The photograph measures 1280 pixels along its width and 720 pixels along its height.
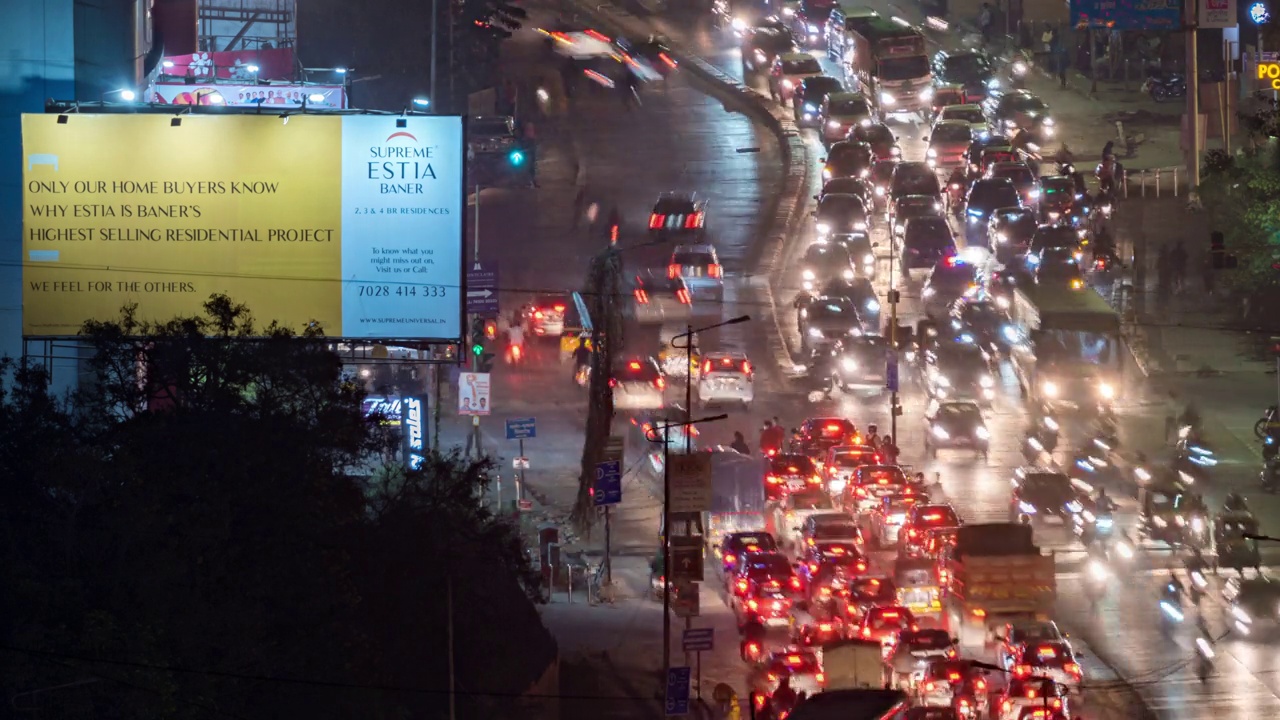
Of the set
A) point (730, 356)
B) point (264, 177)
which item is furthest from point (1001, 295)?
point (264, 177)

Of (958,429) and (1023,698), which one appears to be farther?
(958,429)

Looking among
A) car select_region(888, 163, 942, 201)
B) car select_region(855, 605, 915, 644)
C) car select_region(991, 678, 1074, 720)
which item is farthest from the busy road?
car select_region(991, 678, 1074, 720)

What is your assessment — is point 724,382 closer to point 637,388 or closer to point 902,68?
point 637,388

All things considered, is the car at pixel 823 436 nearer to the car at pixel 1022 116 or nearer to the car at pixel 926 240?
the car at pixel 926 240

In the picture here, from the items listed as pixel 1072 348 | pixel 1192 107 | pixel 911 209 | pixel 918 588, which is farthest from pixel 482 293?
pixel 1192 107

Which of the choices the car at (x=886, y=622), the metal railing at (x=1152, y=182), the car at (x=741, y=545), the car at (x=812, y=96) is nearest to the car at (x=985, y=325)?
the metal railing at (x=1152, y=182)

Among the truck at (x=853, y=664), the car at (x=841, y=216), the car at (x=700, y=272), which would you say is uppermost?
the car at (x=841, y=216)
